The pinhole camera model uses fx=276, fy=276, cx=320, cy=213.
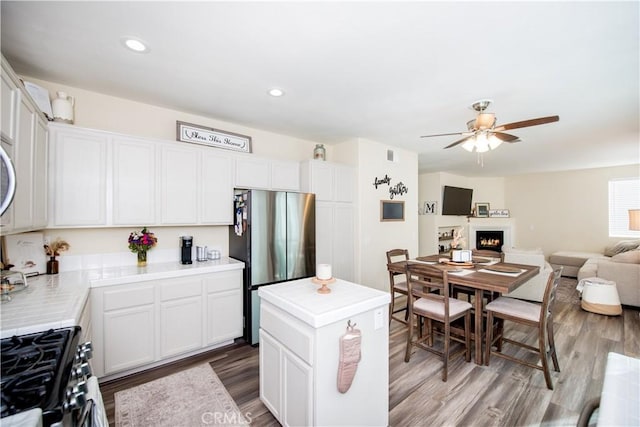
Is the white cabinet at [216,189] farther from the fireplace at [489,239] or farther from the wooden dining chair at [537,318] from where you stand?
the fireplace at [489,239]

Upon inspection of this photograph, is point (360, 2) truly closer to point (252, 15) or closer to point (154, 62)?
point (252, 15)

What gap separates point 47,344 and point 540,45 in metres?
3.29

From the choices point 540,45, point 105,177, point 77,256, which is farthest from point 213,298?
point 540,45

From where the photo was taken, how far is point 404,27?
1701 mm

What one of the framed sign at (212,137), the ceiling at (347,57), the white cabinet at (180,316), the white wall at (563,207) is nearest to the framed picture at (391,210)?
the ceiling at (347,57)

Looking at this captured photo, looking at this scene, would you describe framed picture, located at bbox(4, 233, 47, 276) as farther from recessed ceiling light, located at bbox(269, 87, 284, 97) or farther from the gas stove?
recessed ceiling light, located at bbox(269, 87, 284, 97)

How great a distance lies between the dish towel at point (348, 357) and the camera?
1536 millimetres

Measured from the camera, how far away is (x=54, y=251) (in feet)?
8.05

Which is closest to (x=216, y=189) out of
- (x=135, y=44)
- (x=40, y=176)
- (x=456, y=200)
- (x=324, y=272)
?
(x=40, y=176)

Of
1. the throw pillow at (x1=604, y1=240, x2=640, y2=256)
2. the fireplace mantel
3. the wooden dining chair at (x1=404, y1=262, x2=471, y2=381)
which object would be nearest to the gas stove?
the wooden dining chair at (x1=404, y1=262, x2=471, y2=381)

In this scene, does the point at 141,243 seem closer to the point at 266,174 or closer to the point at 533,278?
the point at 266,174

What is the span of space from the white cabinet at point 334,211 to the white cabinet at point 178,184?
144cm

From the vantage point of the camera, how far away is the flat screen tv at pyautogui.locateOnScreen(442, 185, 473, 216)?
23.0 feet

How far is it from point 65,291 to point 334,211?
2.90m
